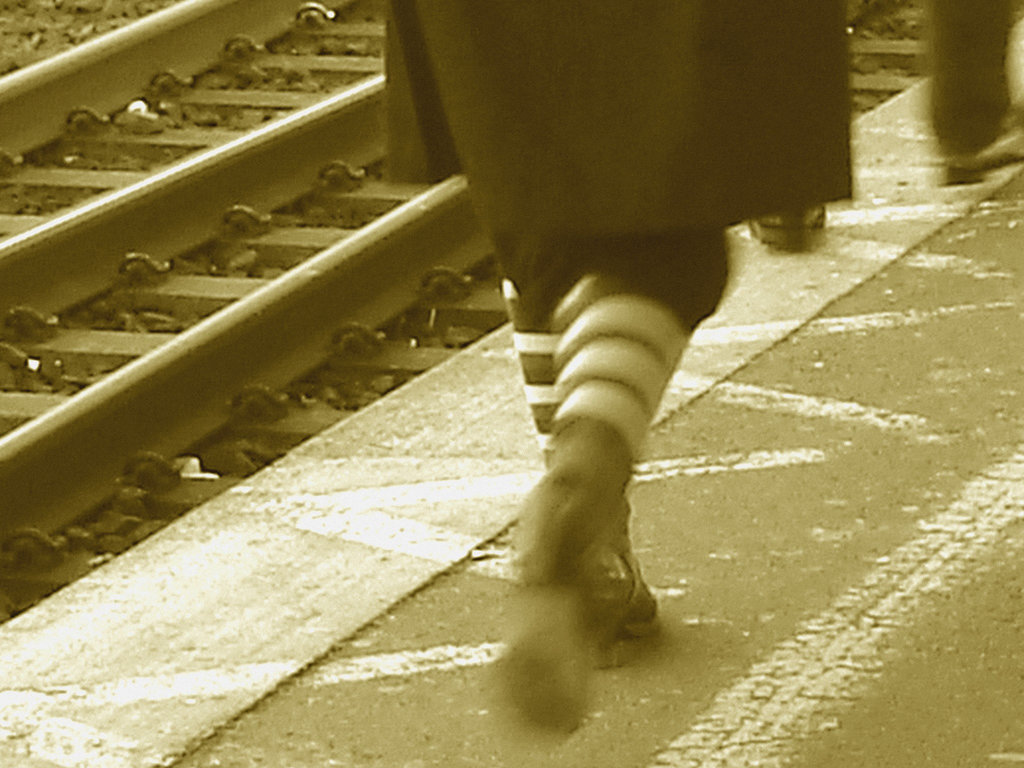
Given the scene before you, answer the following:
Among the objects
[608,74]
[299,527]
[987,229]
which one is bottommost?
[987,229]

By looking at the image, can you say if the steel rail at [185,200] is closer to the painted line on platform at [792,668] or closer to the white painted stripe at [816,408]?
the white painted stripe at [816,408]

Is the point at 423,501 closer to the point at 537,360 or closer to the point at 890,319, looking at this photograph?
the point at 537,360

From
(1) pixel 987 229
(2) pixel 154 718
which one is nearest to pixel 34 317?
(2) pixel 154 718

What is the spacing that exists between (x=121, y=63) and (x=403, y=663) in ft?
12.0

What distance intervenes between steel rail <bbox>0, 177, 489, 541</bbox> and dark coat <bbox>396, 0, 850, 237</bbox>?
5.29ft

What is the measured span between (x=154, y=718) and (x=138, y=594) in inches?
19.1

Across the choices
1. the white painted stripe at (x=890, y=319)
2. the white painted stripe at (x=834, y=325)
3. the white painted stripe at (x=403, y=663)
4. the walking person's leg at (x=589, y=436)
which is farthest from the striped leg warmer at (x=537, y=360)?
the white painted stripe at (x=890, y=319)

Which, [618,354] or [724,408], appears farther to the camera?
[724,408]

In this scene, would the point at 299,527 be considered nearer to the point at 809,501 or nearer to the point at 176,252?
the point at 809,501

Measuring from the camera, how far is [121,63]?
23.7 ft

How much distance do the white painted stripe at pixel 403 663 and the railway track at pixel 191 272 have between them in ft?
2.43

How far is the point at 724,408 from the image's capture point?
5.01 m

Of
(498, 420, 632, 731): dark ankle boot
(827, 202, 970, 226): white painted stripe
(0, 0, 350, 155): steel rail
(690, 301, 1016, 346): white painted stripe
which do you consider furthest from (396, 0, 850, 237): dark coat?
(0, 0, 350, 155): steel rail

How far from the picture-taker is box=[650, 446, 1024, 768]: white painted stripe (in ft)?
12.0
